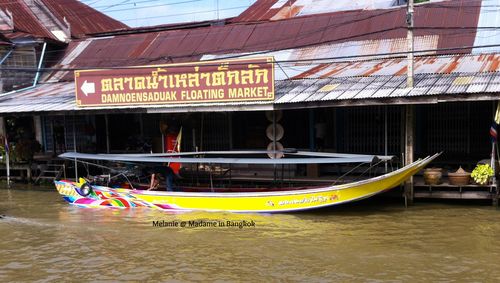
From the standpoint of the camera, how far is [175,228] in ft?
31.9

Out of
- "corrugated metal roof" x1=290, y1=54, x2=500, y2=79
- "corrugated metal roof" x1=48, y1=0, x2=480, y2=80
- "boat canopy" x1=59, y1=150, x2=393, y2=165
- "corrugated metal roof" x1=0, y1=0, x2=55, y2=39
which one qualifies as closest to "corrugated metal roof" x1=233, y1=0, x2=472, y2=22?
"corrugated metal roof" x1=48, y1=0, x2=480, y2=80

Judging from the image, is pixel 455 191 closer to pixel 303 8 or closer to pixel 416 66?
pixel 416 66

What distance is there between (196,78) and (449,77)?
245 inches

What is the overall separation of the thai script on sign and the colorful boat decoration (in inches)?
87.5

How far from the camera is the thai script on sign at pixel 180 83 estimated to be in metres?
11.8

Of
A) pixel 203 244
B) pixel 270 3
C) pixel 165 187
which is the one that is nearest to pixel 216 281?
pixel 203 244

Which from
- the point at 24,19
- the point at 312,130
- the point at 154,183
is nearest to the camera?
the point at 154,183

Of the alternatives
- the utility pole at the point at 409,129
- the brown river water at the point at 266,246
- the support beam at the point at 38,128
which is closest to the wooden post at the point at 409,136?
the utility pole at the point at 409,129

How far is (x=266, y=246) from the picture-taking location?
27.5ft

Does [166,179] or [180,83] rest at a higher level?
[180,83]

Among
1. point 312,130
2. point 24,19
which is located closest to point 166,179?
point 312,130

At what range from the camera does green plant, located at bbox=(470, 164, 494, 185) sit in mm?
10297

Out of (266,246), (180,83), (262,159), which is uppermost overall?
(180,83)

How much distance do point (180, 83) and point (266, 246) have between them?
586 cm
